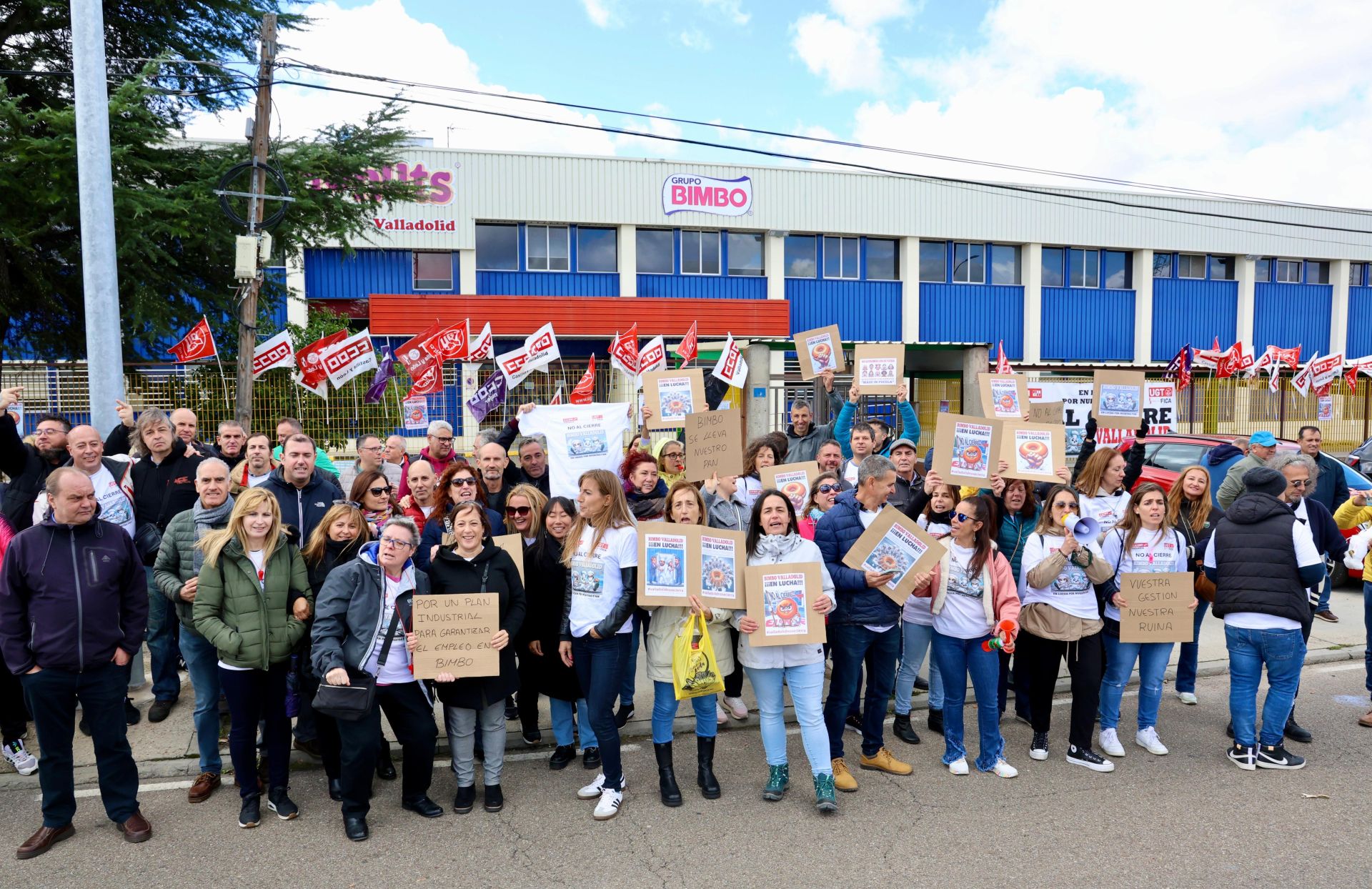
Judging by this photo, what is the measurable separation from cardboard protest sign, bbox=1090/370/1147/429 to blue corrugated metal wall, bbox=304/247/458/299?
21135 millimetres

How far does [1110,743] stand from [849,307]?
80.2 feet

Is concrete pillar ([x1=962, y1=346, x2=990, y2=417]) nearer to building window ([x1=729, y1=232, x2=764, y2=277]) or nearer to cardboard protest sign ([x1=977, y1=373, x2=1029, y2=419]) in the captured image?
cardboard protest sign ([x1=977, y1=373, x2=1029, y2=419])

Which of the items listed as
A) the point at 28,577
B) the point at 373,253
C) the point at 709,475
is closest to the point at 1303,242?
the point at 373,253

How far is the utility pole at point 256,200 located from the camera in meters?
11.3

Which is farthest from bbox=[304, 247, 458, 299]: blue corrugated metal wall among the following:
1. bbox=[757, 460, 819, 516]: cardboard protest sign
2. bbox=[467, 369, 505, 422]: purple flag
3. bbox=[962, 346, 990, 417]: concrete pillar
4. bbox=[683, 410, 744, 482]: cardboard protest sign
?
bbox=[757, 460, 819, 516]: cardboard protest sign

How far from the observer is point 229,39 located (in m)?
14.1

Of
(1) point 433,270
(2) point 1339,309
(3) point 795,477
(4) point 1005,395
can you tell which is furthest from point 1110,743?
(2) point 1339,309

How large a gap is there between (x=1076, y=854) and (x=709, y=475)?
13.0ft

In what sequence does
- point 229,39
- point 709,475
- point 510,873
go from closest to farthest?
1. point 510,873
2. point 709,475
3. point 229,39

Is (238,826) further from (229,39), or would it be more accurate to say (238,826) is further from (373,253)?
(373,253)

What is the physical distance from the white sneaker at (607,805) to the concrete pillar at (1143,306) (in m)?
32.3

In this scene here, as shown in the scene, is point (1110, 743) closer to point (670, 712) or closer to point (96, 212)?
point (670, 712)

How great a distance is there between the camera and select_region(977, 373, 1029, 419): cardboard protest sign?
785 cm

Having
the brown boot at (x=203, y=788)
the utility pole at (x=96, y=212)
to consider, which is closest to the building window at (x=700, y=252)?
the utility pole at (x=96, y=212)
